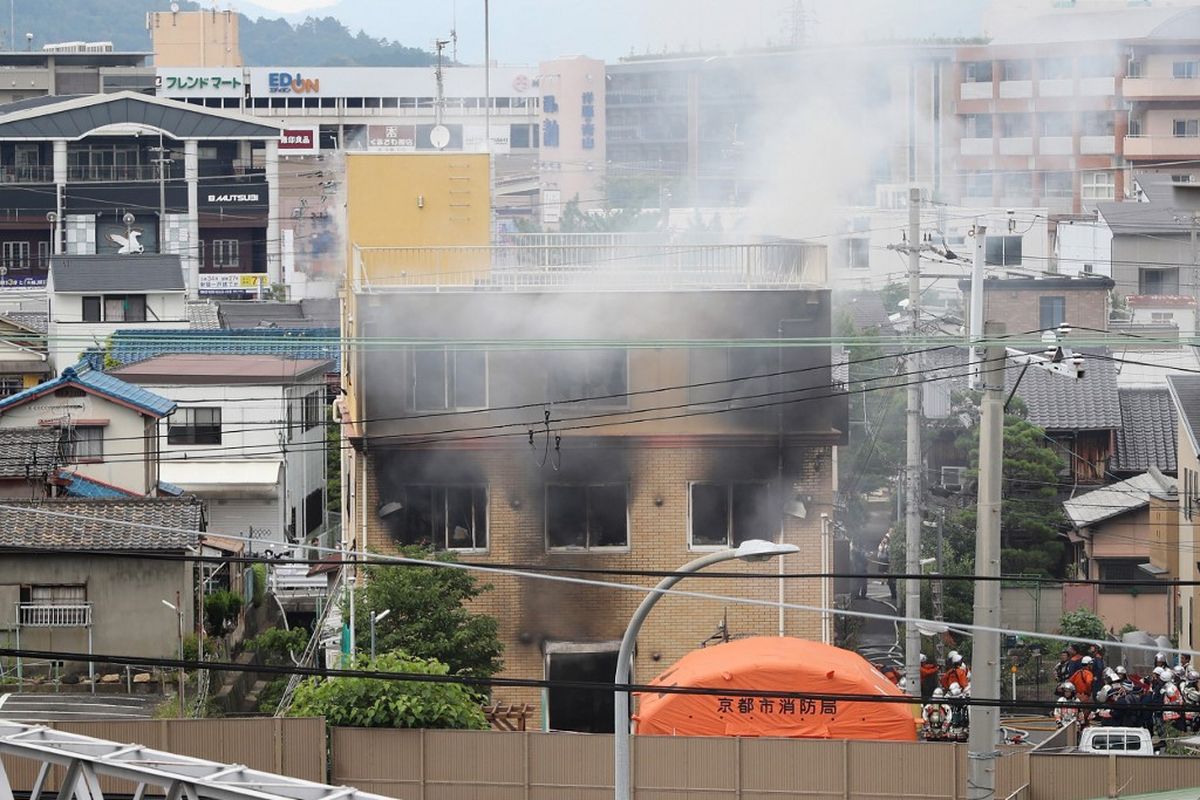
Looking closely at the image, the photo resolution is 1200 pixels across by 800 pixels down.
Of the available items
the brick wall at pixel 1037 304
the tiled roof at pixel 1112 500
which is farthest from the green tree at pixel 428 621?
the brick wall at pixel 1037 304

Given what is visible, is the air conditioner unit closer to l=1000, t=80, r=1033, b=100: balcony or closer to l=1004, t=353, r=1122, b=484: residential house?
l=1004, t=353, r=1122, b=484: residential house

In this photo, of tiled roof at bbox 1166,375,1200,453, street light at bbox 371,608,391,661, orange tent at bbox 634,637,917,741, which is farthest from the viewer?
tiled roof at bbox 1166,375,1200,453

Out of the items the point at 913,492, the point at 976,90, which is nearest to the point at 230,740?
the point at 913,492

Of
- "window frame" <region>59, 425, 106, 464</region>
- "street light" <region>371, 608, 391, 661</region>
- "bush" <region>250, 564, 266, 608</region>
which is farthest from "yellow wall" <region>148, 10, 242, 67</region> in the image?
"street light" <region>371, 608, 391, 661</region>

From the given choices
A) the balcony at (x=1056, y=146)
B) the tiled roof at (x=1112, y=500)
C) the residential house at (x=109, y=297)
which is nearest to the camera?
the tiled roof at (x=1112, y=500)

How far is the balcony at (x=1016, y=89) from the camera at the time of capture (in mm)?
53875

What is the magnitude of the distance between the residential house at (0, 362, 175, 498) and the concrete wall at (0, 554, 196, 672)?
526 centimetres

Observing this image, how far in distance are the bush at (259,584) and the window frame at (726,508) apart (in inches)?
284

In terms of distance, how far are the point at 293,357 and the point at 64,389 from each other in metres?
8.04

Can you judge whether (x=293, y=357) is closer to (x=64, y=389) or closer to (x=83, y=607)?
(x=64, y=389)

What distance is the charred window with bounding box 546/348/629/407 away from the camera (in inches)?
783

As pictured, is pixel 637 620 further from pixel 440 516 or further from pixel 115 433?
pixel 115 433

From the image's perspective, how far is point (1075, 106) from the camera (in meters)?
59.2

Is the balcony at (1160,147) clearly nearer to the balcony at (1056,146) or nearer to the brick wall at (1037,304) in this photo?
the balcony at (1056,146)
